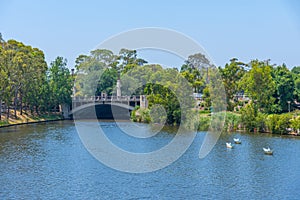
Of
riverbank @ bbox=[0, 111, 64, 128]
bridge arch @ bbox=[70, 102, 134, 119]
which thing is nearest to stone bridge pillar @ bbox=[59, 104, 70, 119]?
bridge arch @ bbox=[70, 102, 134, 119]

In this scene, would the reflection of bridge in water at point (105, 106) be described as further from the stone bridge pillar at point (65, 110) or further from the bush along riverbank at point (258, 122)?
the bush along riverbank at point (258, 122)

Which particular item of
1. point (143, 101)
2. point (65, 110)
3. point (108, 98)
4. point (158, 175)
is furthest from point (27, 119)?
point (158, 175)

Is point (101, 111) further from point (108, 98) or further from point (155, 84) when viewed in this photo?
point (155, 84)

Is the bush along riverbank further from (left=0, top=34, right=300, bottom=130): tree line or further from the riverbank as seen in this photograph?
the riverbank

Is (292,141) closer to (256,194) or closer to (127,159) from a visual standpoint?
(127,159)

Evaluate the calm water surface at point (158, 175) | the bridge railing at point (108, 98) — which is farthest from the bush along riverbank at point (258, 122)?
the bridge railing at point (108, 98)

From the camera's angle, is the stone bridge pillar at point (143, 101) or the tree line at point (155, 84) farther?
the stone bridge pillar at point (143, 101)

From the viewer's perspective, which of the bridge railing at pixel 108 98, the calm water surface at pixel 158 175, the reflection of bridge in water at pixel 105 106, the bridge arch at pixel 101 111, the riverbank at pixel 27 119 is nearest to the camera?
the calm water surface at pixel 158 175

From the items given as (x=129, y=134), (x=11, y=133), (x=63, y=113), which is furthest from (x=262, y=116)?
(x=63, y=113)

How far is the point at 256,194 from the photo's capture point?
76.7 ft

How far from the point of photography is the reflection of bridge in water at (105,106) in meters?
78.0

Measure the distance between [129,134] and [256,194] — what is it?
30.5 meters

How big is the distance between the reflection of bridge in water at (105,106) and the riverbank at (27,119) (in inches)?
169

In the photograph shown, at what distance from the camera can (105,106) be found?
83438mm
